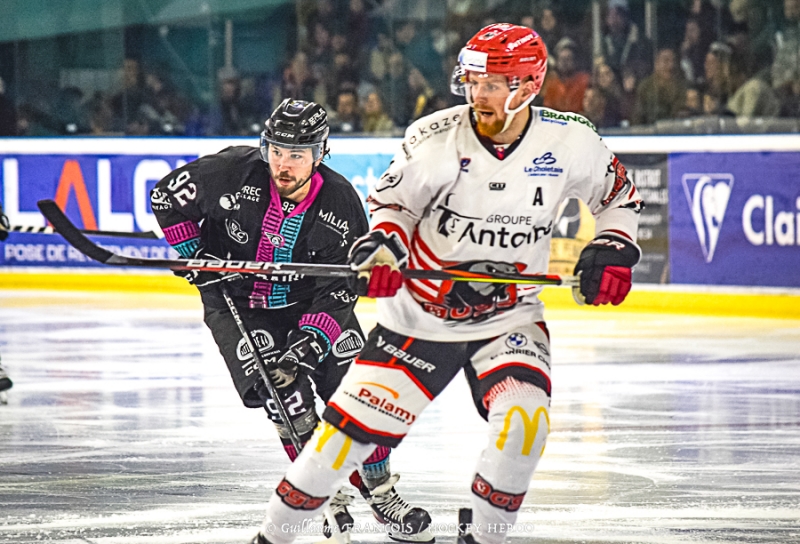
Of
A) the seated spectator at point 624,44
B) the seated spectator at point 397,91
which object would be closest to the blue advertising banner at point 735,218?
the seated spectator at point 624,44

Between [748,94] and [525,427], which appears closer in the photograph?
[525,427]

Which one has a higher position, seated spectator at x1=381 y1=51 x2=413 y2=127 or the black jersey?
the black jersey

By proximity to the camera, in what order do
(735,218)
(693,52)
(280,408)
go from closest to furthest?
(280,408)
(735,218)
(693,52)

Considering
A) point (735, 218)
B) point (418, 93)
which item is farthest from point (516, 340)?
point (418, 93)

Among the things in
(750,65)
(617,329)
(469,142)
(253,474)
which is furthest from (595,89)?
(469,142)

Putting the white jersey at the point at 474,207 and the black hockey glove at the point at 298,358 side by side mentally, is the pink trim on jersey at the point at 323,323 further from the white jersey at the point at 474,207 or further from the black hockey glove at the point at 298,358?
the white jersey at the point at 474,207

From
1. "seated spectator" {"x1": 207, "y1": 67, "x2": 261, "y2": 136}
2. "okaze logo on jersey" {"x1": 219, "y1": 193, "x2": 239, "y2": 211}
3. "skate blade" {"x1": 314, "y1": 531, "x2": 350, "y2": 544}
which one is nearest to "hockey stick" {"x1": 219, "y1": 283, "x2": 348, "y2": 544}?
"skate blade" {"x1": 314, "y1": 531, "x2": 350, "y2": 544}

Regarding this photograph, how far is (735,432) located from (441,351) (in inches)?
103

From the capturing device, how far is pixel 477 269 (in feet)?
11.6

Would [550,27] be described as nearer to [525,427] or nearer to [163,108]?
[163,108]

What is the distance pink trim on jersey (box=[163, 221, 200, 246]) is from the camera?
427cm

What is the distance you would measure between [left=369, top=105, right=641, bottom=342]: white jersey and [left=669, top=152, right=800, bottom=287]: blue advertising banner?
5675 millimetres

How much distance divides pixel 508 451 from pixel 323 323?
0.94 metres

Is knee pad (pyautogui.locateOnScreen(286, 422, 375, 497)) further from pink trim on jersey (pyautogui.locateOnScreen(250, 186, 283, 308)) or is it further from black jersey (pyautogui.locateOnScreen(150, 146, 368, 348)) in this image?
pink trim on jersey (pyautogui.locateOnScreen(250, 186, 283, 308))
